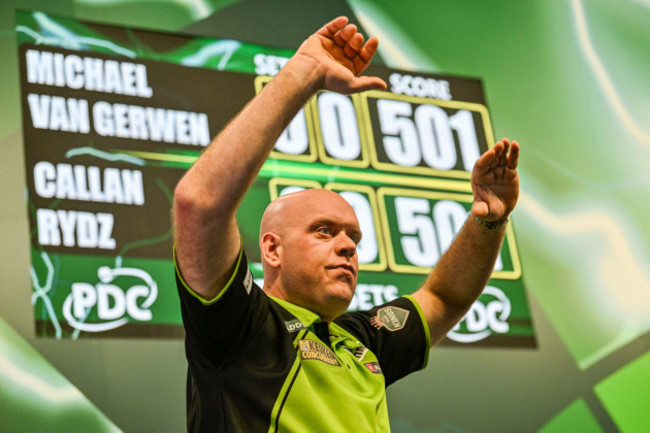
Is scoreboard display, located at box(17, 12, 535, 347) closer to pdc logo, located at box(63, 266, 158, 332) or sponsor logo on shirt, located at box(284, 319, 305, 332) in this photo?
pdc logo, located at box(63, 266, 158, 332)

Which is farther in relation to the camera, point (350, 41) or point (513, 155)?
point (513, 155)

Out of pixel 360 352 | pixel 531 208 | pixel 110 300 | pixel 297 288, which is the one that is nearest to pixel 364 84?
pixel 297 288

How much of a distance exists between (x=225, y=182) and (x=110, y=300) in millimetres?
1515

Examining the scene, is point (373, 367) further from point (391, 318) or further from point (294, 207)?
point (294, 207)

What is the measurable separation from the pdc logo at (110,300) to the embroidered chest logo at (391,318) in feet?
3.57

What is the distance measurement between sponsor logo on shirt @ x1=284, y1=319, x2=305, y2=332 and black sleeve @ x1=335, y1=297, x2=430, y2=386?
0.81ft

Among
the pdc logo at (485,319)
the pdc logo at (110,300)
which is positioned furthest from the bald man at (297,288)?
the pdc logo at (485,319)

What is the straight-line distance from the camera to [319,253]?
1856 mm

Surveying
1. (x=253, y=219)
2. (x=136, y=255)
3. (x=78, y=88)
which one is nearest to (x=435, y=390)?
(x=253, y=219)

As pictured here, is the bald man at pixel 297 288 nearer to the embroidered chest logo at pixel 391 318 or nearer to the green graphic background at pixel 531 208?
the embroidered chest logo at pixel 391 318

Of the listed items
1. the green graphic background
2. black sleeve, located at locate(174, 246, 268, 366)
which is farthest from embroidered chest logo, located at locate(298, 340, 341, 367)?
the green graphic background

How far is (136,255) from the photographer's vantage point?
2.96 meters

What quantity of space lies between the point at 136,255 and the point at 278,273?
1.17 metres

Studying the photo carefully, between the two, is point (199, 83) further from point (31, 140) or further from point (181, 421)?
point (181, 421)
